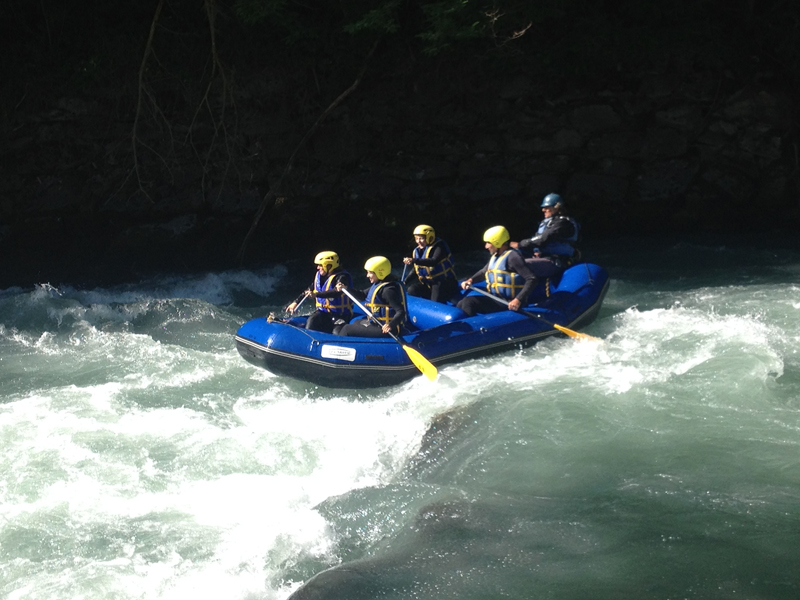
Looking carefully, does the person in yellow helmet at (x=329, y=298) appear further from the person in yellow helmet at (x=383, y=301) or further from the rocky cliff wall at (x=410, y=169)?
the rocky cliff wall at (x=410, y=169)

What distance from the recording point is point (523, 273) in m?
7.24

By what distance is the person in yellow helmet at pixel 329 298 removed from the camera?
6.96 meters

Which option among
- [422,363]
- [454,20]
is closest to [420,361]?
[422,363]

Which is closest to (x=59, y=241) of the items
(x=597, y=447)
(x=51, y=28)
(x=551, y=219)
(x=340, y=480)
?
(x=51, y=28)

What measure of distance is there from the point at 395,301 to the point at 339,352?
613 millimetres

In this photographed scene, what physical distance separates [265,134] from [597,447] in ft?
22.6

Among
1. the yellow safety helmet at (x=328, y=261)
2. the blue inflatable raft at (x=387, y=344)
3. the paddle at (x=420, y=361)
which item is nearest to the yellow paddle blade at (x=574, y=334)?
the blue inflatable raft at (x=387, y=344)

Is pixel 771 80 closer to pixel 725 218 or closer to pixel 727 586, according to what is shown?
pixel 725 218

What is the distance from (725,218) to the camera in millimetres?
11047

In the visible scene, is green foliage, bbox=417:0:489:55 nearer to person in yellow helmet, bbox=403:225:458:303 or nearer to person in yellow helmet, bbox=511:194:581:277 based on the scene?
person in yellow helmet, bbox=511:194:581:277

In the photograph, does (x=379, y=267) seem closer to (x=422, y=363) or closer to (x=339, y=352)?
(x=339, y=352)

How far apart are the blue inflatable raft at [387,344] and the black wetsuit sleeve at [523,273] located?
112 millimetres

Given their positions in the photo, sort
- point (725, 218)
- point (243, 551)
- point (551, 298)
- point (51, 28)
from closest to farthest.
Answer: point (243, 551), point (551, 298), point (51, 28), point (725, 218)

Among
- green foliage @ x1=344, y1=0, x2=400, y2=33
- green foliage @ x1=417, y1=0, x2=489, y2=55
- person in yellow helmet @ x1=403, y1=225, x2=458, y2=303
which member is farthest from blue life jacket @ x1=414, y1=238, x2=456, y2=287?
green foliage @ x1=344, y1=0, x2=400, y2=33
